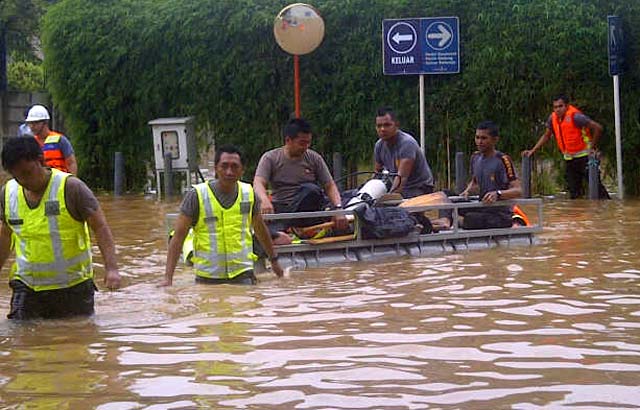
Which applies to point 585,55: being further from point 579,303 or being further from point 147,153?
point 579,303

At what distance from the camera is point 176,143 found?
19.8 m

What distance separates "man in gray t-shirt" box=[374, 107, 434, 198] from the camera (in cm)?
1232

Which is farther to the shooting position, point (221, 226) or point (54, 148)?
point (54, 148)

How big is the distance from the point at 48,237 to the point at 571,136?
11.5 m

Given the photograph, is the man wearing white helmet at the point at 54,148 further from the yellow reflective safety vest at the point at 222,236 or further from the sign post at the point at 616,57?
the sign post at the point at 616,57

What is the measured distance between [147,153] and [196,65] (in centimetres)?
184

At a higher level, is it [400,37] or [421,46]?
[400,37]

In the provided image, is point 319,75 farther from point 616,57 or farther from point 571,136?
point 616,57

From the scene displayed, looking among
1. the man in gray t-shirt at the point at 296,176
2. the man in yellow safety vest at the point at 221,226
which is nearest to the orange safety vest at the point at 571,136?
the man in gray t-shirt at the point at 296,176

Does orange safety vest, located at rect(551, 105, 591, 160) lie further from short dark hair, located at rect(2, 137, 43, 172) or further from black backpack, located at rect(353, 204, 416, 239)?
short dark hair, located at rect(2, 137, 43, 172)

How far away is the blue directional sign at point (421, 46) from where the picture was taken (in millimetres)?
→ 18047

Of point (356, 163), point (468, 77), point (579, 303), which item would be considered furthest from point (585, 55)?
point (579, 303)

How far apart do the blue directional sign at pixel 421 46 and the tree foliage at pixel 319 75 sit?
70cm

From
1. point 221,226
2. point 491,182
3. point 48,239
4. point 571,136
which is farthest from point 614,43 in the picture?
point 48,239
